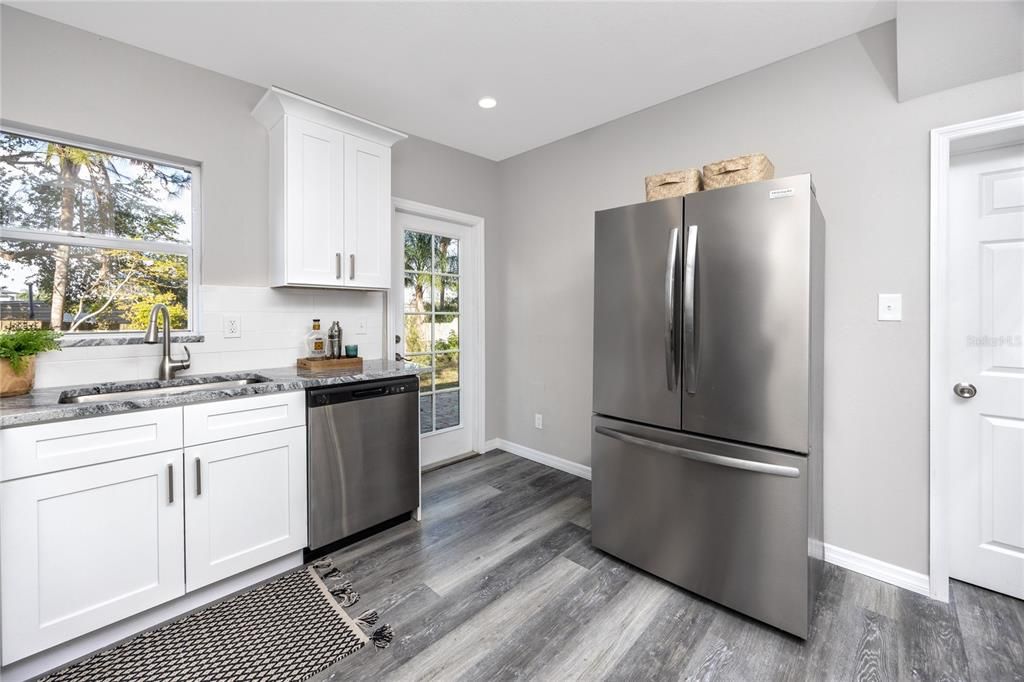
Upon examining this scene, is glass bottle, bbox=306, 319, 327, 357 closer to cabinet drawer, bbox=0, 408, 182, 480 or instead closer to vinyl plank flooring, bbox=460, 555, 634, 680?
cabinet drawer, bbox=0, 408, 182, 480

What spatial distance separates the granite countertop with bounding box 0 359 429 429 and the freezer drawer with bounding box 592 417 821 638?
1.32m

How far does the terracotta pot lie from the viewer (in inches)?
67.7

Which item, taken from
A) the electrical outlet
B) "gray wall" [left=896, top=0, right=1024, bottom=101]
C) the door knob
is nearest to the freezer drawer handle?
the door knob

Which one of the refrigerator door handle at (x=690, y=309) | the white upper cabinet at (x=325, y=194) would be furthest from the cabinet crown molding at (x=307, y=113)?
the refrigerator door handle at (x=690, y=309)

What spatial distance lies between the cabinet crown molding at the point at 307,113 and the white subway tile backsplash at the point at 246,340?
999 mm

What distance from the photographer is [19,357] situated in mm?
1741

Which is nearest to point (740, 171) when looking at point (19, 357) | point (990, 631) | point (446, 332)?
point (990, 631)

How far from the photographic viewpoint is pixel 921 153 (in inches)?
75.9

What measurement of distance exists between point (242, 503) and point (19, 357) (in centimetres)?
104

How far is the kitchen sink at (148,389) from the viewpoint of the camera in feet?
6.14

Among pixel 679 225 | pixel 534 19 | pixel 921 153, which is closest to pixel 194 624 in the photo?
pixel 679 225

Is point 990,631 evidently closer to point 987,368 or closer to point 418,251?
point 987,368

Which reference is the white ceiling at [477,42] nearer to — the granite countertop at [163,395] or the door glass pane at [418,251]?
the door glass pane at [418,251]

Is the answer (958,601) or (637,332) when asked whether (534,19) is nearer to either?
(637,332)
